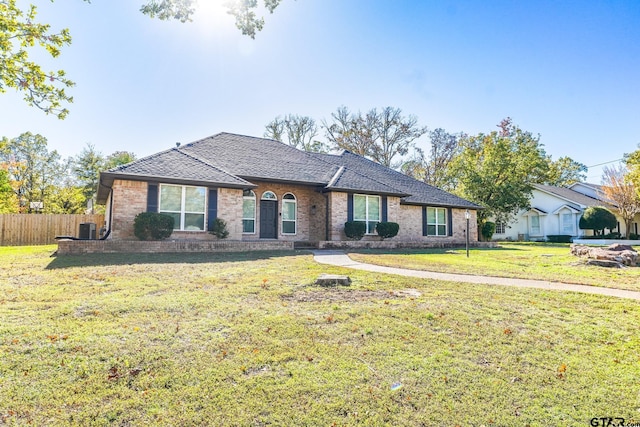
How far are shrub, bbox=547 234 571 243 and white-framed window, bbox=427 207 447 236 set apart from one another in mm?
14910

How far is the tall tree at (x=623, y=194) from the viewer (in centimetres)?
2643

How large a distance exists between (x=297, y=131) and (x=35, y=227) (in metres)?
25.2

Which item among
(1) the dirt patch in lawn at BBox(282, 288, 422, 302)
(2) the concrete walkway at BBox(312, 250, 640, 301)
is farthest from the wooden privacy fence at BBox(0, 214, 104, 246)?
(1) the dirt patch in lawn at BBox(282, 288, 422, 302)

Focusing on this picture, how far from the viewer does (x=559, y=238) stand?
30.0 m

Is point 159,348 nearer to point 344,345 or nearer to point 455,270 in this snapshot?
point 344,345

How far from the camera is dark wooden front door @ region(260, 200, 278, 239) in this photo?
17047 millimetres

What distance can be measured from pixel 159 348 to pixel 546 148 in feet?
141

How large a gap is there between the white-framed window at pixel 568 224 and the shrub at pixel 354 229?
23020 millimetres

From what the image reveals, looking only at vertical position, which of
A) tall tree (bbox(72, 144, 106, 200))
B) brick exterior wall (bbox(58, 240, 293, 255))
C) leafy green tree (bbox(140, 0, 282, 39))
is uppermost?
tall tree (bbox(72, 144, 106, 200))

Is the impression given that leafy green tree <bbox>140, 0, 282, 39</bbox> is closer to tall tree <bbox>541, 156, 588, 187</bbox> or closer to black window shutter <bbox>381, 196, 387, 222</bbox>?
black window shutter <bbox>381, 196, 387, 222</bbox>

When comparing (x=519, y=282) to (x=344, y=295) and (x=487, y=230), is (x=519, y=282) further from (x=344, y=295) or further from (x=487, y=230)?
(x=487, y=230)

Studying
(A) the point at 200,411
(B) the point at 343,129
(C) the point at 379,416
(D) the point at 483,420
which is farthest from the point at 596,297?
(B) the point at 343,129

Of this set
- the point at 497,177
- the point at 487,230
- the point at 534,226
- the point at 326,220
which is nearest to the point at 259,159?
the point at 326,220

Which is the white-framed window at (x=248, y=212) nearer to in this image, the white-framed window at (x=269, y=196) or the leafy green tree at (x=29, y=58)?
the white-framed window at (x=269, y=196)
